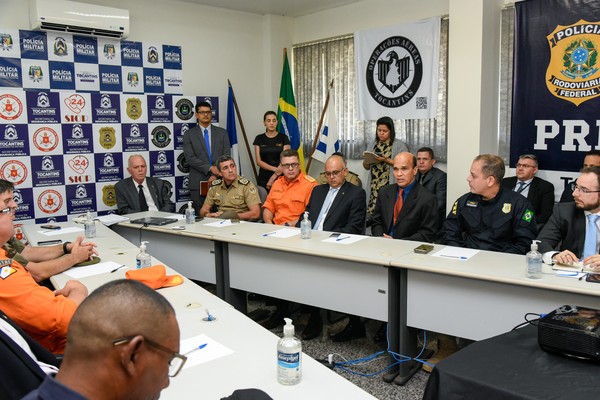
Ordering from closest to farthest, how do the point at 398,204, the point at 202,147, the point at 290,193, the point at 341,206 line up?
the point at 398,204 < the point at 341,206 < the point at 290,193 < the point at 202,147

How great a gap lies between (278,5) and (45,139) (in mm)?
3306

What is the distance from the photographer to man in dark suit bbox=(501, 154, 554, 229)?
14.8ft

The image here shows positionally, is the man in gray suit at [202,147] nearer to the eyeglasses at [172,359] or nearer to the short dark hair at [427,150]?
the short dark hair at [427,150]

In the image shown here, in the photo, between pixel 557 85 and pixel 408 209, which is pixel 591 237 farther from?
pixel 557 85

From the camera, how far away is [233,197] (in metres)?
4.76

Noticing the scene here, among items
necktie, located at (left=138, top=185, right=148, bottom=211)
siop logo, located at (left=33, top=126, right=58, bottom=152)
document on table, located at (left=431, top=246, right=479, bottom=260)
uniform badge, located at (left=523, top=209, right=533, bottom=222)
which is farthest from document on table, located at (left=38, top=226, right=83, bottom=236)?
uniform badge, located at (left=523, top=209, right=533, bottom=222)

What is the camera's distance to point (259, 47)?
707 cm

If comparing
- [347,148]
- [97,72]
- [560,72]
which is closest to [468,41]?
[560,72]

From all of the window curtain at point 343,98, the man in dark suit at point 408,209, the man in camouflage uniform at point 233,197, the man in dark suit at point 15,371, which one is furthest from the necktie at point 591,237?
the man in dark suit at point 15,371

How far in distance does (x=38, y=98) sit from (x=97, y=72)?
2.34ft

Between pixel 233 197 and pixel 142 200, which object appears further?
pixel 142 200

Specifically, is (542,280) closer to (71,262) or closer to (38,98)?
(71,262)

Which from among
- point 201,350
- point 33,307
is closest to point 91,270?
point 33,307

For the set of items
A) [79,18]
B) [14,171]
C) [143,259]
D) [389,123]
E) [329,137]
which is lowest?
[143,259]
